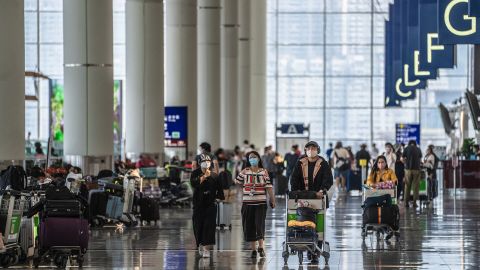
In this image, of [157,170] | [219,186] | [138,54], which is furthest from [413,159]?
[219,186]

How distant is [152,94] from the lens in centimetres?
3772

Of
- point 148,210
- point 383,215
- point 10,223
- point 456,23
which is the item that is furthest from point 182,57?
point 10,223

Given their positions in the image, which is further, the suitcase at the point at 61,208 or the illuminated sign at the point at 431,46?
the illuminated sign at the point at 431,46

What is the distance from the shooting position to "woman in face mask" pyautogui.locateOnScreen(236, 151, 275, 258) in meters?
19.0

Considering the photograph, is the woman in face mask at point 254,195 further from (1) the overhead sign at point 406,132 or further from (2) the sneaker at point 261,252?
(1) the overhead sign at point 406,132

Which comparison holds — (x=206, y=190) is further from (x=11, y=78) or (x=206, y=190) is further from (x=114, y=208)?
(x=11, y=78)

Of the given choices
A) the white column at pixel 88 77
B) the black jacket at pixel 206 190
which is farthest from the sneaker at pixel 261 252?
the white column at pixel 88 77

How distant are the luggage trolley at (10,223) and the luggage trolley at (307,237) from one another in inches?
149

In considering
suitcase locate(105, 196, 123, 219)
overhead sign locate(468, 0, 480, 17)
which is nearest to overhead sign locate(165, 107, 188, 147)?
suitcase locate(105, 196, 123, 219)

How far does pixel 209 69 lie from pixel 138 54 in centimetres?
1090

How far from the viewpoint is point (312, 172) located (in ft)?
61.6

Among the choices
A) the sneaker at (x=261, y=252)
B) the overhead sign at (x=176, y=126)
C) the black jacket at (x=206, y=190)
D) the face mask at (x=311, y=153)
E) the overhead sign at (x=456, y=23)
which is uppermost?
the overhead sign at (x=456, y=23)

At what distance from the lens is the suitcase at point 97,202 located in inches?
1009

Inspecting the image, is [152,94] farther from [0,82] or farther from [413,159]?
[0,82]
